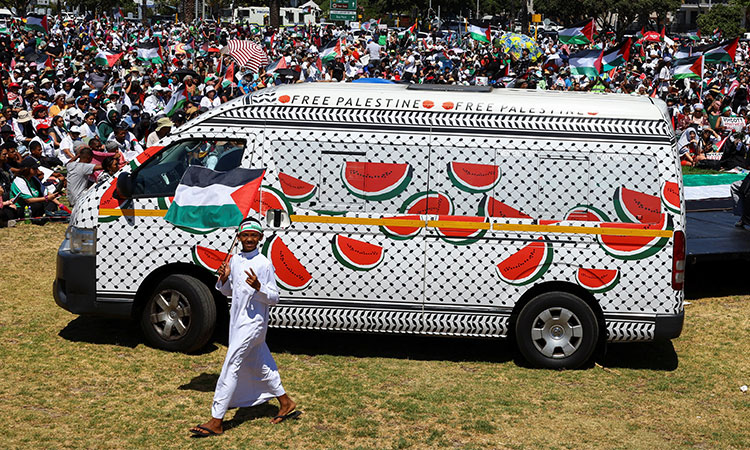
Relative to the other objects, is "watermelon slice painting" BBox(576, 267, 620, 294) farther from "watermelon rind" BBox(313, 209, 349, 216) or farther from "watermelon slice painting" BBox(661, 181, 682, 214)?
"watermelon rind" BBox(313, 209, 349, 216)

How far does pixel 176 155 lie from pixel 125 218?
2.40 ft

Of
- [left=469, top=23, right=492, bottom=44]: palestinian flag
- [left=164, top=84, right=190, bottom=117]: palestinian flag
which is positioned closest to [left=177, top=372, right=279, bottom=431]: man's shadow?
[left=164, top=84, right=190, bottom=117]: palestinian flag

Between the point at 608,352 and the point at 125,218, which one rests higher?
the point at 125,218

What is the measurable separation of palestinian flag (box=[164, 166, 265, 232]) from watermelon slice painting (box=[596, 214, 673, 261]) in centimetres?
307

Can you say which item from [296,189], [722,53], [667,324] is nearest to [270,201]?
[296,189]

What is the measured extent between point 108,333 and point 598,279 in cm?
476

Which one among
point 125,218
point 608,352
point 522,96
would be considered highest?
point 522,96

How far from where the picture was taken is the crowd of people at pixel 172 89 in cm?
1476

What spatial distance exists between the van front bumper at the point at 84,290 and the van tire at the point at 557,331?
3.61 metres

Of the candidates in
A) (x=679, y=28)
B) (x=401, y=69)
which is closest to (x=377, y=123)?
(x=401, y=69)

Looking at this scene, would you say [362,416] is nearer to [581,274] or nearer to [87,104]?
[581,274]

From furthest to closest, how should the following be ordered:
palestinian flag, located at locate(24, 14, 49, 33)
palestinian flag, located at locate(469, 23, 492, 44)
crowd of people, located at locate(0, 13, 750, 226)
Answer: palestinian flag, located at locate(24, 14, 49, 33), palestinian flag, located at locate(469, 23, 492, 44), crowd of people, located at locate(0, 13, 750, 226)

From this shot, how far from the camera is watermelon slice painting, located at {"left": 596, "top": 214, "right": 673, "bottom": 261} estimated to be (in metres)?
7.98

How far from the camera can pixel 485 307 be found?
326 inches
